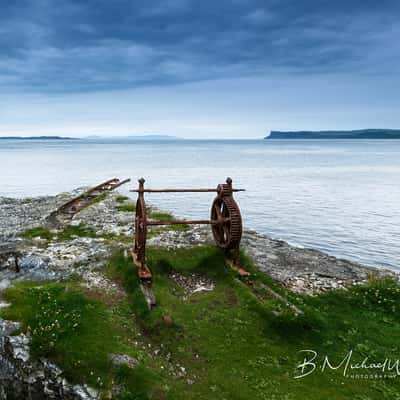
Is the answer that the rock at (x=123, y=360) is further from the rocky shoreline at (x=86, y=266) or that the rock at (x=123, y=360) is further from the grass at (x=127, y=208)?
the grass at (x=127, y=208)

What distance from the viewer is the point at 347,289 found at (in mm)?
13680

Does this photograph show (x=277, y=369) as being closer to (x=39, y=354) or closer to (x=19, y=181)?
(x=39, y=354)

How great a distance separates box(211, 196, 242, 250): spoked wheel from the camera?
47.8 ft

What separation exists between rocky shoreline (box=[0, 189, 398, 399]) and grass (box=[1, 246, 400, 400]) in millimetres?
429

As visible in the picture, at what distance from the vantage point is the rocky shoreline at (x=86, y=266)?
9375mm

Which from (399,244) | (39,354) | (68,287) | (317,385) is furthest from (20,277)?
(399,244)

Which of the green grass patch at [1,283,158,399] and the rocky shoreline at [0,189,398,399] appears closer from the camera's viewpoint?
the green grass patch at [1,283,158,399]

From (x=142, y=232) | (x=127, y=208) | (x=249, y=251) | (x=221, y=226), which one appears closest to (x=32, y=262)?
(x=142, y=232)

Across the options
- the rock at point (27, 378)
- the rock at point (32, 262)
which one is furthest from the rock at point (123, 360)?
the rock at point (32, 262)

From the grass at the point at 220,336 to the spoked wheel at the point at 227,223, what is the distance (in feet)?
5.38

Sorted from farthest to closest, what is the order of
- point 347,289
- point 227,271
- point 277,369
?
point 227,271 < point 347,289 < point 277,369

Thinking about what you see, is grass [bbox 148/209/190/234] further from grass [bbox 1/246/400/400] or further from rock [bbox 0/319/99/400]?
rock [bbox 0/319/99/400]

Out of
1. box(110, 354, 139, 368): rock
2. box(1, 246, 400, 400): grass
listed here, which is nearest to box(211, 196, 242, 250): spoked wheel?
box(1, 246, 400, 400): grass

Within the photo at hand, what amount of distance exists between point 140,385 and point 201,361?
1.70 metres
